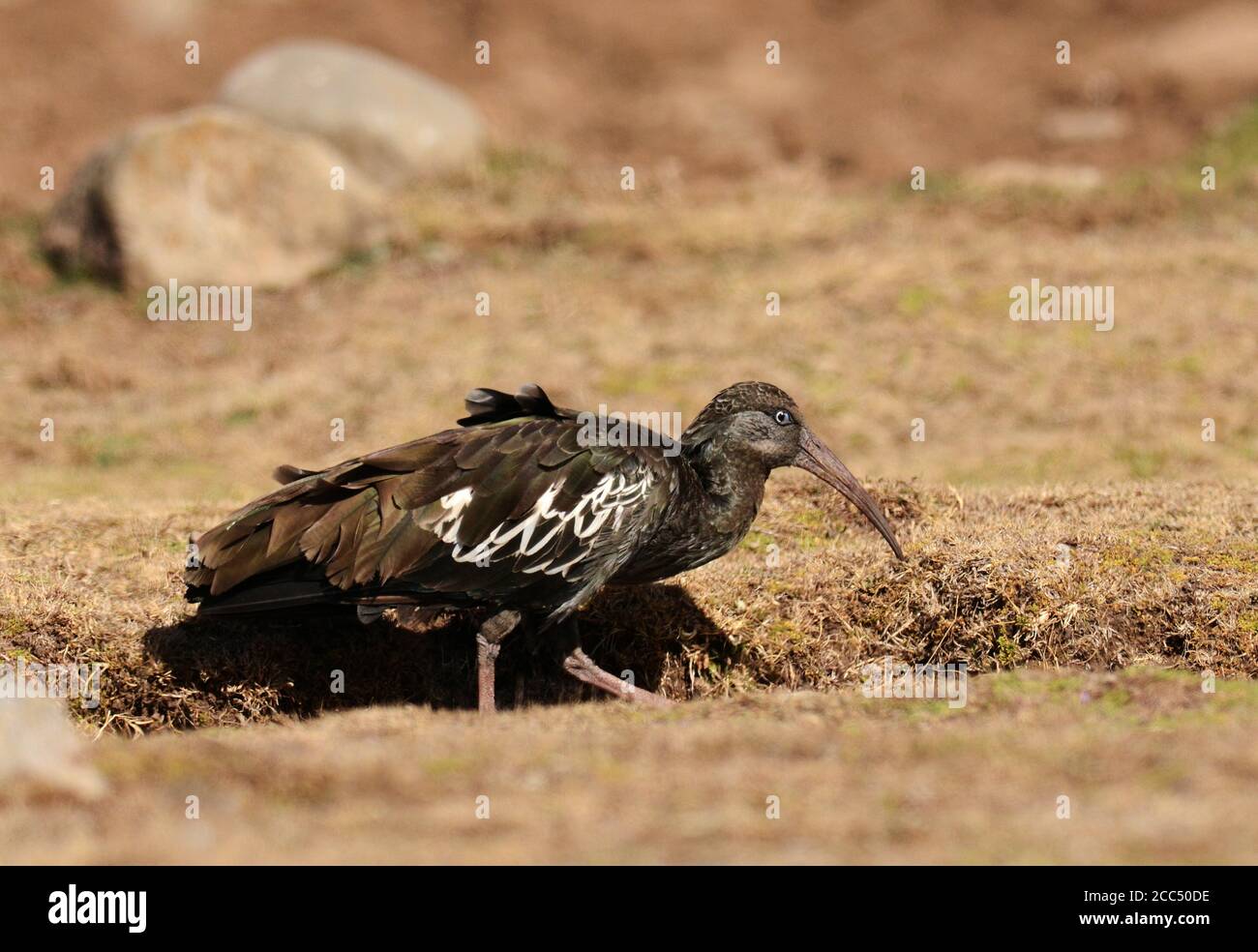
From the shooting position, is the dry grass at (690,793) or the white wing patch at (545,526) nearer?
the dry grass at (690,793)

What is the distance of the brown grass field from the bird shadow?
0.02 meters

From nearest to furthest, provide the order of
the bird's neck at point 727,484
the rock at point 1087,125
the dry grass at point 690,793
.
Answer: the dry grass at point 690,793 → the bird's neck at point 727,484 → the rock at point 1087,125

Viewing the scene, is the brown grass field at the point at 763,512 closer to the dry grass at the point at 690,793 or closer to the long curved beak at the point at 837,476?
the dry grass at the point at 690,793

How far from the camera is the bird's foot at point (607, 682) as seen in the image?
29.7 feet

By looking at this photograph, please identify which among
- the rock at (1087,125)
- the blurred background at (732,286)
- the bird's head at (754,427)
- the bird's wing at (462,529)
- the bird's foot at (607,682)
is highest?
the rock at (1087,125)

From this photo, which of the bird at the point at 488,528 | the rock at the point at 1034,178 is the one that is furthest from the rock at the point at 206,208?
the bird at the point at 488,528

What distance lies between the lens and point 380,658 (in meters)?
9.85

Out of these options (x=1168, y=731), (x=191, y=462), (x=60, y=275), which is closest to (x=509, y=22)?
(x=60, y=275)

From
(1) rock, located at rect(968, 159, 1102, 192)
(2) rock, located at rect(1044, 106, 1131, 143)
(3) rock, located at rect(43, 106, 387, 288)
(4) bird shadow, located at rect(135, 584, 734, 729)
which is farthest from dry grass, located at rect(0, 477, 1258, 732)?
(2) rock, located at rect(1044, 106, 1131, 143)

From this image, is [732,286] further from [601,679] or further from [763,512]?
[601,679]

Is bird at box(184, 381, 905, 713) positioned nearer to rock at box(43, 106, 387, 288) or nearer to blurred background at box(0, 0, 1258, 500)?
blurred background at box(0, 0, 1258, 500)

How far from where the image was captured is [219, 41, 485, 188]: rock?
22750mm

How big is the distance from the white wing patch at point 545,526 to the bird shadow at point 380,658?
821 mm
